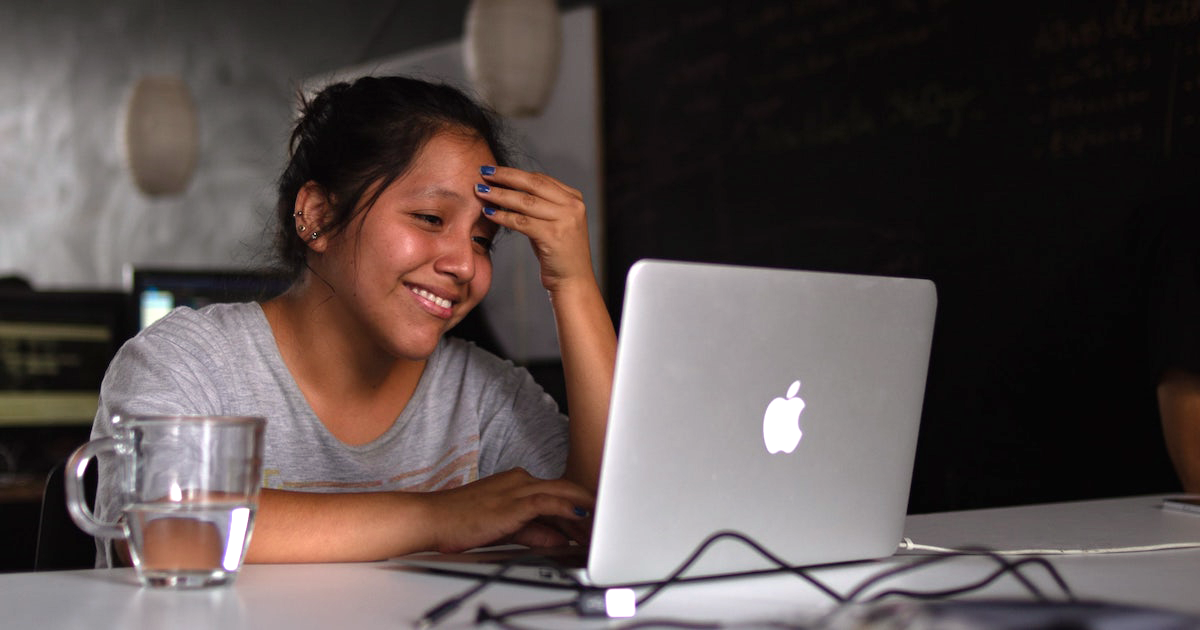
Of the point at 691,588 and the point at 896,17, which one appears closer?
the point at 691,588

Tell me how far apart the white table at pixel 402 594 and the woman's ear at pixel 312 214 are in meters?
0.55

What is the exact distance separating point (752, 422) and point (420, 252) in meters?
0.60

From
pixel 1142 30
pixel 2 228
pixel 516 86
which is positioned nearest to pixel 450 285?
pixel 1142 30

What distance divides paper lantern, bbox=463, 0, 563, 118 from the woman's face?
184 cm

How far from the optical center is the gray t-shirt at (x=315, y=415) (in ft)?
3.92

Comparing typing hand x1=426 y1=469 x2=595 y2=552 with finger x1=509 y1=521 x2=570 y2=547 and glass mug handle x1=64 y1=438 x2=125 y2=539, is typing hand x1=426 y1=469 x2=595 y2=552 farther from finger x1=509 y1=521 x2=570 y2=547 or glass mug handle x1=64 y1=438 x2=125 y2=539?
glass mug handle x1=64 y1=438 x2=125 y2=539

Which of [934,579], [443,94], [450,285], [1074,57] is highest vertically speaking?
[1074,57]

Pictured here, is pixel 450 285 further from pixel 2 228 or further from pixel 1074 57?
pixel 2 228

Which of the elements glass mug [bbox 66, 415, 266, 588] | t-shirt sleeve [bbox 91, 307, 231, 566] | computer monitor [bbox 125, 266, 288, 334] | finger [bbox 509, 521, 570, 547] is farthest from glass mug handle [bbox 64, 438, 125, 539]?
computer monitor [bbox 125, 266, 288, 334]

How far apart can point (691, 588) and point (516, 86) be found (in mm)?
2524

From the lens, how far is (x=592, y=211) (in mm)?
3846

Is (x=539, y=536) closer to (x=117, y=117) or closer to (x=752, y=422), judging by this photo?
(x=752, y=422)

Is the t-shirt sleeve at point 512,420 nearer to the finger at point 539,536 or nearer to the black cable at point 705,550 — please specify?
the finger at point 539,536

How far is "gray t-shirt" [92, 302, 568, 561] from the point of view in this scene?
3.92ft
